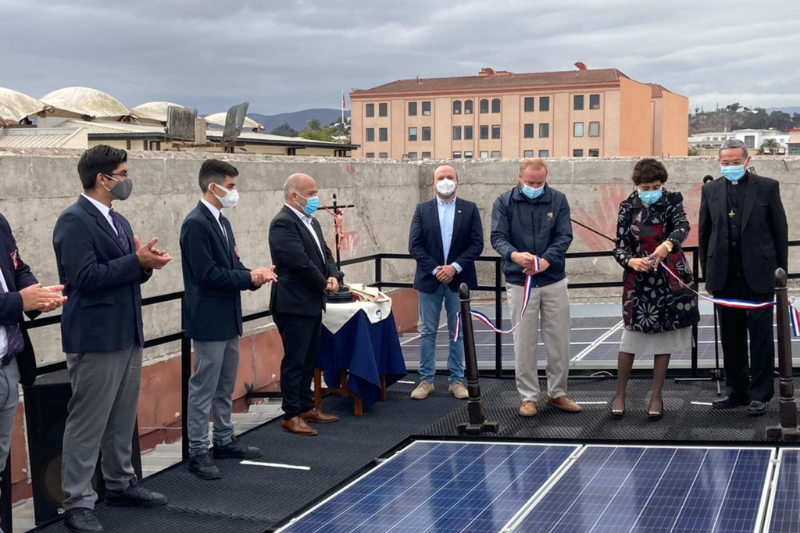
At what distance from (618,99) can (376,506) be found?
310 feet

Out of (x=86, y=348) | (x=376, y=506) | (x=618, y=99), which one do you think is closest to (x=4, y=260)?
(x=86, y=348)

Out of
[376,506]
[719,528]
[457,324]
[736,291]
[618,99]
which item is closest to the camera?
[719,528]

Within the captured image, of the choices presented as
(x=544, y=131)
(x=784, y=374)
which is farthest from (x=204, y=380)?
(x=544, y=131)

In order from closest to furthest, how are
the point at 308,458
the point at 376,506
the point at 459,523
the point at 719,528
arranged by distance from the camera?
the point at 719,528
the point at 459,523
the point at 376,506
the point at 308,458

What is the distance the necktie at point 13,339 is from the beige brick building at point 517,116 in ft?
305

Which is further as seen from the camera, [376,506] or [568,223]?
[568,223]

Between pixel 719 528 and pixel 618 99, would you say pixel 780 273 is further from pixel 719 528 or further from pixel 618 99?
pixel 618 99

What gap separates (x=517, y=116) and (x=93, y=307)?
9958 centimetres

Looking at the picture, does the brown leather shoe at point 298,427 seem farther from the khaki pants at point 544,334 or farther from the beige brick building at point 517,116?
the beige brick building at point 517,116

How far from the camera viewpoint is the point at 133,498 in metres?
5.63

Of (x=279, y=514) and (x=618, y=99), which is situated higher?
(x=618, y=99)

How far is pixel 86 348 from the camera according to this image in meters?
5.23

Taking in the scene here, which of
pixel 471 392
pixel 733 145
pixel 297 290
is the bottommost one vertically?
pixel 471 392

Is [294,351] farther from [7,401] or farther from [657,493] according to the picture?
[657,493]
